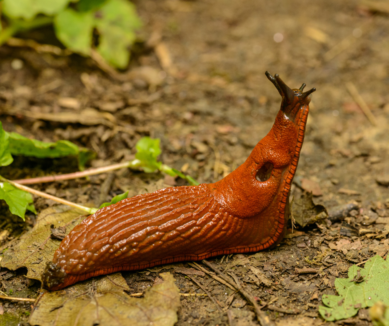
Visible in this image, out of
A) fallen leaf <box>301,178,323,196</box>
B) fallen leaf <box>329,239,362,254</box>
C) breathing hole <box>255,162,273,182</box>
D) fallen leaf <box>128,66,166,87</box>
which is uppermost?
fallen leaf <box>128,66,166,87</box>

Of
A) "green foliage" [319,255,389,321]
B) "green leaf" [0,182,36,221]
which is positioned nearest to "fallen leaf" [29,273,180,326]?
"green leaf" [0,182,36,221]

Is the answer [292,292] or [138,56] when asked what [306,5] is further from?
[292,292]

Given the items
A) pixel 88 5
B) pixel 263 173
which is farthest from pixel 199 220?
pixel 88 5

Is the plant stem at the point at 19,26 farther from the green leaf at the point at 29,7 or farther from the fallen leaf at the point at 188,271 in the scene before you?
the fallen leaf at the point at 188,271

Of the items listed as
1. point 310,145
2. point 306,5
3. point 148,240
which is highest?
point 306,5

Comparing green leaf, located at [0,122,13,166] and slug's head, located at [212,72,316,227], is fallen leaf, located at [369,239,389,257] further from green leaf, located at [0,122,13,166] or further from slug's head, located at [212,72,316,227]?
green leaf, located at [0,122,13,166]

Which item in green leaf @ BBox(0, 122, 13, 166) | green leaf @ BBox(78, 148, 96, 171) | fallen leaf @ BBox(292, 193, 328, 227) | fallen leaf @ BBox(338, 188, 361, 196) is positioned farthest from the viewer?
green leaf @ BBox(78, 148, 96, 171)

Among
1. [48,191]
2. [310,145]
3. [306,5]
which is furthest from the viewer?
[306,5]

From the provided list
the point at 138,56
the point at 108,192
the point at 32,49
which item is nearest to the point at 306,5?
the point at 138,56
